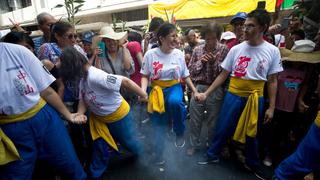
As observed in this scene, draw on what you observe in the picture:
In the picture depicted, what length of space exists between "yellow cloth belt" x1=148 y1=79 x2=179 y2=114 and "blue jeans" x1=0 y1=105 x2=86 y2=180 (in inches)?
45.8

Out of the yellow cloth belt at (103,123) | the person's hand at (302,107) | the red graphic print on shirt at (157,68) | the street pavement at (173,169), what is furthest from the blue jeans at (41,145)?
the person's hand at (302,107)

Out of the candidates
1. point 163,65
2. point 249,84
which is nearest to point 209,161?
point 249,84

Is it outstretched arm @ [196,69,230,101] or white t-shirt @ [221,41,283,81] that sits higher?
white t-shirt @ [221,41,283,81]

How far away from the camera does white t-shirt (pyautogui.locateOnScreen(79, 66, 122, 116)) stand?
2604mm

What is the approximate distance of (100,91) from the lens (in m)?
2.69

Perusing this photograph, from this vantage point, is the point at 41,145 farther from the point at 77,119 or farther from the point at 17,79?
the point at 17,79

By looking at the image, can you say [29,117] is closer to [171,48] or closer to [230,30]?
[171,48]

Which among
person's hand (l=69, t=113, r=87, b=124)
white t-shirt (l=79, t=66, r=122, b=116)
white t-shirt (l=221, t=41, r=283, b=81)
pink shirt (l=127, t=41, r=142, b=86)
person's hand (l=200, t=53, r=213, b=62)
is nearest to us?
person's hand (l=69, t=113, r=87, b=124)

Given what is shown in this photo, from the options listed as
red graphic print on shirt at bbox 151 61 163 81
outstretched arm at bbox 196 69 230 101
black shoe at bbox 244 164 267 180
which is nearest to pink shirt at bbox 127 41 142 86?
red graphic print on shirt at bbox 151 61 163 81

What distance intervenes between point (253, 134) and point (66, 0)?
17.4 feet

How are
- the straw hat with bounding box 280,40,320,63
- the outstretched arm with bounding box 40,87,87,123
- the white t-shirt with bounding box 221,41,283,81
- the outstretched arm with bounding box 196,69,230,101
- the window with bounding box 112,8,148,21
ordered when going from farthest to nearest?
the window with bounding box 112,8,148,21 → the outstretched arm with bounding box 196,69,230,101 → the straw hat with bounding box 280,40,320,63 → the white t-shirt with bounding box 221,41,283,81 → the outstretched arm with bounding box 40,87,87,123

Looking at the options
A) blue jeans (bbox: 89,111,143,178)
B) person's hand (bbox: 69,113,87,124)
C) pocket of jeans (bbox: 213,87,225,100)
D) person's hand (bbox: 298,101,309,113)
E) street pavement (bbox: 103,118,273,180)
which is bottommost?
street pavement (bbox: 103,118,273,180)

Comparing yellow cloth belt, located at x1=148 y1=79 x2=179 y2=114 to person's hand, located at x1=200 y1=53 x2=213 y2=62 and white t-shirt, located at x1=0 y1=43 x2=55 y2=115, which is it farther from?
white t-shirt, located at x1=0 y1=43 x2=55 y2=115

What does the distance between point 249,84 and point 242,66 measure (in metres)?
0.23
